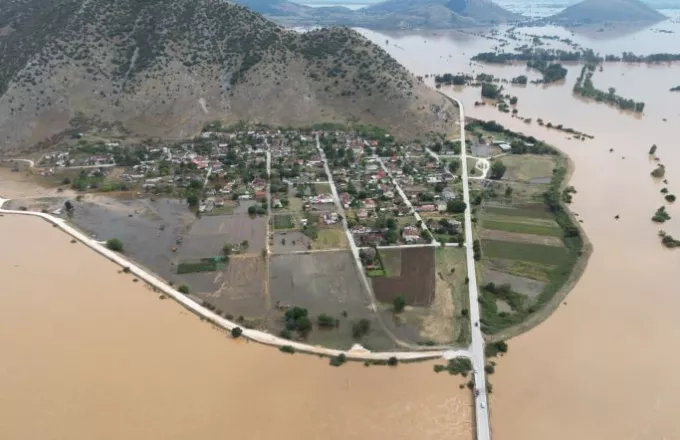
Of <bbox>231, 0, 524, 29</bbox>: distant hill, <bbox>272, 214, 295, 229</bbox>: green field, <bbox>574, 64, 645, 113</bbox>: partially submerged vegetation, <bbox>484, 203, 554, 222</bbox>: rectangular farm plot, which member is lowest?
<bbox>272, 214, 295, 229</bbox>: green field

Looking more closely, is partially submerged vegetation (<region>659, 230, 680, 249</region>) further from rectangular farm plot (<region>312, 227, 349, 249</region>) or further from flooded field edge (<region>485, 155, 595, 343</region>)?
rectangular farm plot (<region>312, 227, 349, 249</region>)

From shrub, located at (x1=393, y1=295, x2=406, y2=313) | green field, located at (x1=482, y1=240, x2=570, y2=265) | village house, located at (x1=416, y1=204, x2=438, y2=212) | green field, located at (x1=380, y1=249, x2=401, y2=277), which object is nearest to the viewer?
shrub, located at (x1=393, y1=295, x2=406, y2=313)

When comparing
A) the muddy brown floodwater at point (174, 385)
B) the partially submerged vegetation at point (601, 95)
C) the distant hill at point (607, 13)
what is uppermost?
the distant hill at point (607, 13)

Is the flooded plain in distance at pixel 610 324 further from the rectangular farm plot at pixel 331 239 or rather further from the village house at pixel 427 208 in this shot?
the rectangular farm plot at pixel 331 239

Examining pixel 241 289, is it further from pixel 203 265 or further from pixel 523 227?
pixel 523 227

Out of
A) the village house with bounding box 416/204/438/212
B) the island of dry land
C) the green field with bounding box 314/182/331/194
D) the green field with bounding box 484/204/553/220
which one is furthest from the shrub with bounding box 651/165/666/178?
the green field with bounding box 314/182/331/194

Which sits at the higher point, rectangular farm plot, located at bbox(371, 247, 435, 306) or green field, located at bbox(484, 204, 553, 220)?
green field, located at bbox(484, 204, 553, 220)

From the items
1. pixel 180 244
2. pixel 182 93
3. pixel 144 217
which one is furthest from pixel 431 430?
pixel 182 93

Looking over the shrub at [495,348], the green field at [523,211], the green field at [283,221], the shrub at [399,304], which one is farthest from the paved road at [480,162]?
the shrub at [495,348]
